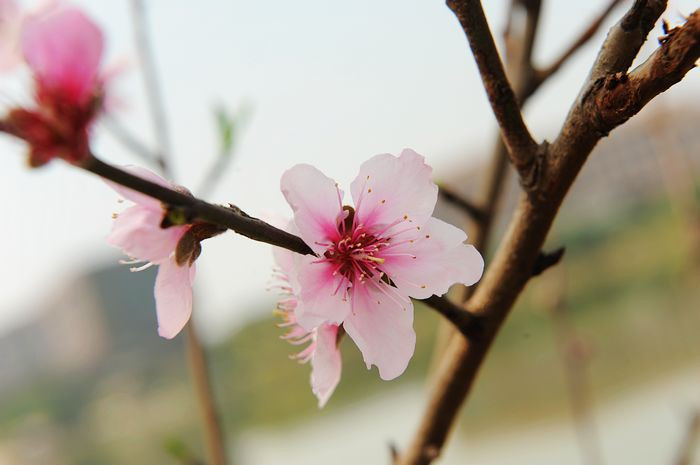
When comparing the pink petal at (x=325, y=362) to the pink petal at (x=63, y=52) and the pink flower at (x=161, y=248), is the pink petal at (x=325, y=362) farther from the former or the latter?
the pink petal at (x=63, y=52)

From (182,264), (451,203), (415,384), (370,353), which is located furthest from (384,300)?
(415,384)

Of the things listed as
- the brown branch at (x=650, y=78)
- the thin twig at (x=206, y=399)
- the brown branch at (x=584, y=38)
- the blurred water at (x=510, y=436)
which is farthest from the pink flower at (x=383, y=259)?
the blurred water at (x=510, y=436)

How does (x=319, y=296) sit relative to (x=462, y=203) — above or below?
below

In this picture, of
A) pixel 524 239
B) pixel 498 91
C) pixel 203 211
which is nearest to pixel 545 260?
pixel 524 239

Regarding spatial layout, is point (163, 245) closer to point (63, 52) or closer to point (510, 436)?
point (63, 52)

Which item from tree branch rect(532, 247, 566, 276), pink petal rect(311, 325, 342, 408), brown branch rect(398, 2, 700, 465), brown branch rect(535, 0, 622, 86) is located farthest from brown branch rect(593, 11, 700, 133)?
brown branch rect(535, 0, 622, 86)

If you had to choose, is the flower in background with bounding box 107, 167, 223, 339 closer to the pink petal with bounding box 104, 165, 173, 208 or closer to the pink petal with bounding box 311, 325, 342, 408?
the pink petal with bounding box 104, 165, 173, 208

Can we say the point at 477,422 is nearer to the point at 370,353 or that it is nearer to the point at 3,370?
the point at 370,353
